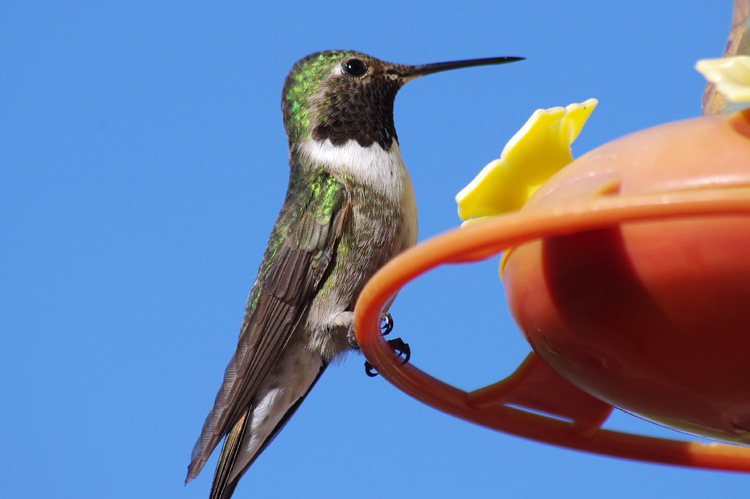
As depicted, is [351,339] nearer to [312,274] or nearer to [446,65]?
[312,274]

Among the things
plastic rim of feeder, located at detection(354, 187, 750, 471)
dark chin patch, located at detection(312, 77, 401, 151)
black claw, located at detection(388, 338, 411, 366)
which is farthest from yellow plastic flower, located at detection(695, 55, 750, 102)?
dark chin patch, located at detection(312, 77, 401, 151)

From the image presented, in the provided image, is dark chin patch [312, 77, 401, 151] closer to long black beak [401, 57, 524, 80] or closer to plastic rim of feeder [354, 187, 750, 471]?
long black beak [401, 57, 524, 80]

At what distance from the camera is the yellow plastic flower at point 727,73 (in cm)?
180

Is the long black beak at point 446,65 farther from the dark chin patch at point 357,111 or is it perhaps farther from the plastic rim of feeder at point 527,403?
the plastic rim of feeder at point 527,403

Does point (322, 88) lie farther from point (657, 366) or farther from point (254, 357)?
point (657, 366)

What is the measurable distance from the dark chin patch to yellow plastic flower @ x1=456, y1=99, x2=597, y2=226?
252 centimetres

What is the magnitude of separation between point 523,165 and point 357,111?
269cm

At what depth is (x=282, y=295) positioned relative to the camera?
4.53 metres

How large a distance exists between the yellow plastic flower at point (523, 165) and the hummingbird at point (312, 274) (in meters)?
1.97

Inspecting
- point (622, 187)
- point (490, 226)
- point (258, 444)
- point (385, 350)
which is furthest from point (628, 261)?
point (258, 444)

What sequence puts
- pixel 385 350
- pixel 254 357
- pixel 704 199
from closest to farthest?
pixel 704 199 → pixel 385 350 → pixel 254 357

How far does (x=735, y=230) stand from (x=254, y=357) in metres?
3.08

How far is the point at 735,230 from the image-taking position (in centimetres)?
162

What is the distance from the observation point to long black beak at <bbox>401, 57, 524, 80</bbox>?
4704 millimetres
